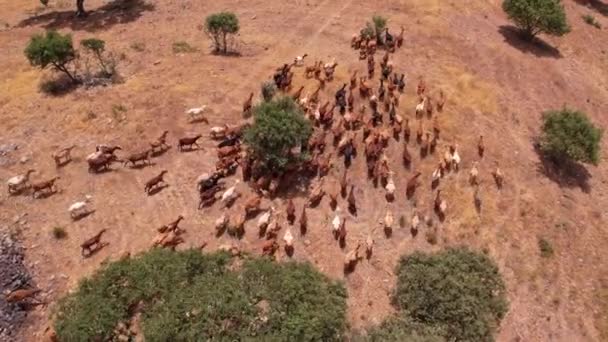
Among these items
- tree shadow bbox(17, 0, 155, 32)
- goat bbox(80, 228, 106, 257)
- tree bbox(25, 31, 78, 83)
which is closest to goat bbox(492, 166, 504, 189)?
goat bbox(80, 228, 106, 257)

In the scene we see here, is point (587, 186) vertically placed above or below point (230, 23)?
below

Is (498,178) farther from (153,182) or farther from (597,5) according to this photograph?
(597,5)

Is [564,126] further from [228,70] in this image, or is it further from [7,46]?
[7,46]

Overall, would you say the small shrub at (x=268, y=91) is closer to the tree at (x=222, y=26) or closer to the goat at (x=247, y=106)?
A: the goat at (x=247, y=106)

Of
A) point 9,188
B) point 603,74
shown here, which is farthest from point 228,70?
point 603,74

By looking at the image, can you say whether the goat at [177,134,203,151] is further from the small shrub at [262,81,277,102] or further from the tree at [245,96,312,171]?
the small shrub at [262,81,277,102]

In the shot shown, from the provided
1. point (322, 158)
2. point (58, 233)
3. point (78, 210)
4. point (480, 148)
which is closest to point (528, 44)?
point (480, 148)
